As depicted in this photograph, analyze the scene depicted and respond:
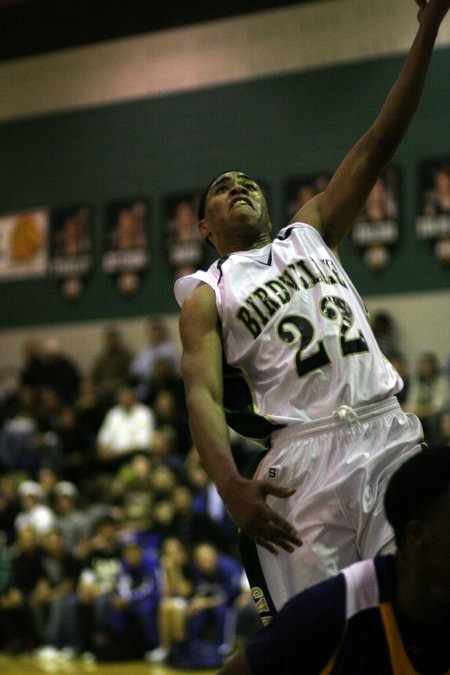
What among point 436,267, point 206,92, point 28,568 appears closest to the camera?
point 28,568

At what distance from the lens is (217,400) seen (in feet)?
12.6

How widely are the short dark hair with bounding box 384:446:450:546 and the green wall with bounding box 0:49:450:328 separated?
1293 centimetres

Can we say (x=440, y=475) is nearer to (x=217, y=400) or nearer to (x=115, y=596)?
(x=217, y=400)

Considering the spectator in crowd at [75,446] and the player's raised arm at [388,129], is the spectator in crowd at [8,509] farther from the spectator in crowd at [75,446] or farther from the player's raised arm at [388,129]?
the player's raised arm at [388,129]

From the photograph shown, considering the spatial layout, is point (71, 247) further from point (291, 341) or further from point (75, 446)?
point (291, 341)

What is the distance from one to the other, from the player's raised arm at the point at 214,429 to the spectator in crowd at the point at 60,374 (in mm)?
13699

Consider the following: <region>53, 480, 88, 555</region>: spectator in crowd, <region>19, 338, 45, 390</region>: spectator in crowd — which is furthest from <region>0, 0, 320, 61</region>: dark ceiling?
<region>53, 480, 88, 555</region>: spectator in crowd

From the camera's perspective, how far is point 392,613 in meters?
2.79

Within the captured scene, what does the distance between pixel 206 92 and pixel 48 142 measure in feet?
10.0

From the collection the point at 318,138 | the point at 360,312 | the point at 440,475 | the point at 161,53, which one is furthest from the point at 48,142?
the point at 440,475

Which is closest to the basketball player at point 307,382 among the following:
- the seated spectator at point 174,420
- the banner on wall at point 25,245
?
the seated spectator at point 174,420

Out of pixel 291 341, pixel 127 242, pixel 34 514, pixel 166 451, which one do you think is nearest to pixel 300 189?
Answer: pixel 127 242

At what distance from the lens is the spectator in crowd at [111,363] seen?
17.2m

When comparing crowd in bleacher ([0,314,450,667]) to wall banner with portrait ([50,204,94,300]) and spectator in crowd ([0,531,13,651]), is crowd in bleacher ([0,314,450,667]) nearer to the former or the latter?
spectator in crowd ([0,531,13,651])
